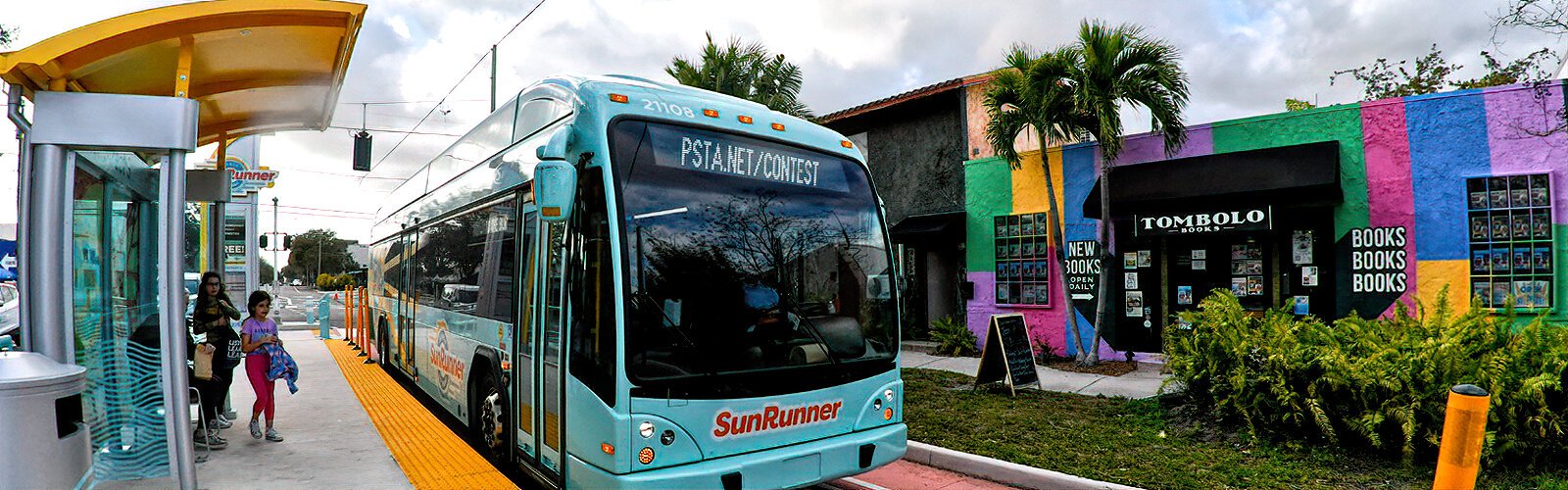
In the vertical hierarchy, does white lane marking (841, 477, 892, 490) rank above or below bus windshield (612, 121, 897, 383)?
Result: below

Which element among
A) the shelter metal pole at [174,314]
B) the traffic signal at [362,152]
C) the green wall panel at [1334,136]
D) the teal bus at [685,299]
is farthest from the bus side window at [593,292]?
the traffic signal at [362,152]

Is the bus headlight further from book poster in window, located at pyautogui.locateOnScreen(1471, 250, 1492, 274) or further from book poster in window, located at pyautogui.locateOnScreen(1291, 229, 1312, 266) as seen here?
book poster in window, located at pyautogui.locateOnScreen(1471, 250, 1492, 274)

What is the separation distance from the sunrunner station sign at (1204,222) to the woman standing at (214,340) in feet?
36.0

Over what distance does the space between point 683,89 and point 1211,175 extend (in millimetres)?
8786

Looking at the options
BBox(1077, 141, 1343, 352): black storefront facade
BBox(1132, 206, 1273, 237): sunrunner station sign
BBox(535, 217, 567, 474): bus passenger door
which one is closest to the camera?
BBox(535, 217, 567, 474): bus passenger door

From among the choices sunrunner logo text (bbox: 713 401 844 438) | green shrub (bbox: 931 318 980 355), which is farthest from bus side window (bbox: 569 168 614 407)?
green shrub (bbox: 931 318 980 355)

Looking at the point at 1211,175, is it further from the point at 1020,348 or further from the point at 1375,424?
the point at 1375,424

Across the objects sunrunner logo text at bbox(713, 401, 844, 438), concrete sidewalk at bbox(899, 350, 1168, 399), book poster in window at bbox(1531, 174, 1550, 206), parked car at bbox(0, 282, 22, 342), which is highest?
book poster in window at bbox(1531, 174, 1550, 206)

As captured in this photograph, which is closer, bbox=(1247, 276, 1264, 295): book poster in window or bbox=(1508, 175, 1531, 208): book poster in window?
bbox=(1508, 175, 1531, 208): book poster in window

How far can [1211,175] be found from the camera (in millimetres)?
11352

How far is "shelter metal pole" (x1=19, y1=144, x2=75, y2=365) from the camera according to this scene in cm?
443

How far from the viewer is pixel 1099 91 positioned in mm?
11062

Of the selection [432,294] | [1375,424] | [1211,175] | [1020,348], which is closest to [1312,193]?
[1211,175]

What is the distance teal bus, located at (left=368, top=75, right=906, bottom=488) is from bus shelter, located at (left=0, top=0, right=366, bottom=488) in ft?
6.10
